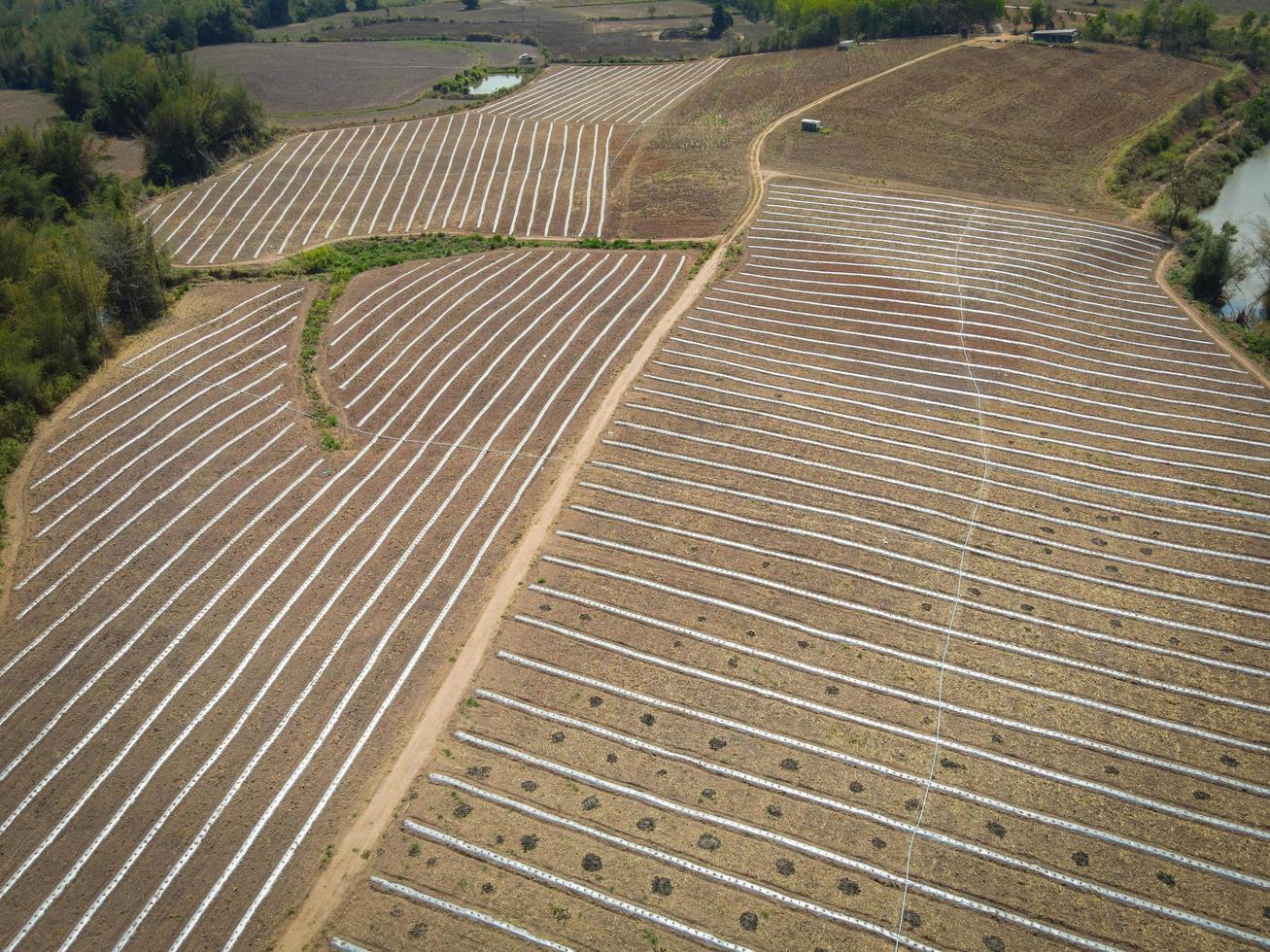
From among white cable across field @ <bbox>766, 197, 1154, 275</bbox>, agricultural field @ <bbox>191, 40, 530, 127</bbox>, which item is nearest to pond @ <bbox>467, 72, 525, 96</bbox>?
agricultural field @ <bbox>191, 40, 530, 127</bbox>

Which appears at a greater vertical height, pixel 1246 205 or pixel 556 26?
pixel 556 26

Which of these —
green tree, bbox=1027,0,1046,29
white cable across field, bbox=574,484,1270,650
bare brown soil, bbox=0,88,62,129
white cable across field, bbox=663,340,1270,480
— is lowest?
white cable across field, bbox=574,484,1270,650

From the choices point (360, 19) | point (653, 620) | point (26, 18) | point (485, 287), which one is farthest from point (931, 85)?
point (26, 18)

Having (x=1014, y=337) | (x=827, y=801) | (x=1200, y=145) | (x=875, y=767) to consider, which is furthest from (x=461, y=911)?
(x=1200, y=145)

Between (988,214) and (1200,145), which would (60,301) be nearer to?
(988,214)

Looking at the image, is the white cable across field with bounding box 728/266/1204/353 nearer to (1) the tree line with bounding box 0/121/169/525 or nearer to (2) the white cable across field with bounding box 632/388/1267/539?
(2) the white cable across field with bounding box 632/388/1267/539

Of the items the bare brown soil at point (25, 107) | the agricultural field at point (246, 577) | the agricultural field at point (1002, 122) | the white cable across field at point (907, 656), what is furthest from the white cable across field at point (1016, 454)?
the bare brown soil at point (25, 107)
